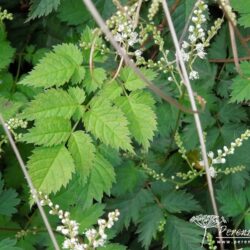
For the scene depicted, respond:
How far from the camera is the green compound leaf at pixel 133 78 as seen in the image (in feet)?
5.29

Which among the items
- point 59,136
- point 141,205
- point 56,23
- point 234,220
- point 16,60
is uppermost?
point 56,23

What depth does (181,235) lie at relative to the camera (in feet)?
6.24

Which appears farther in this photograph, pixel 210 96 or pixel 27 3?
pixel 27 3

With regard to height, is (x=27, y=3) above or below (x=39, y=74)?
above

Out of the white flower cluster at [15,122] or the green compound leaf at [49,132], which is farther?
the white flower cluster at [15,122]

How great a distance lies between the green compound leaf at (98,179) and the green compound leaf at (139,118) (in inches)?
6.5

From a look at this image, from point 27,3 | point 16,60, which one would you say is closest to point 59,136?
point 16,60

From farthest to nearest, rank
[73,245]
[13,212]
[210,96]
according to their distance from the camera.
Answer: [210,96] → [13,212] → [73,245]

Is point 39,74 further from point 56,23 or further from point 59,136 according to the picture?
point 56,23

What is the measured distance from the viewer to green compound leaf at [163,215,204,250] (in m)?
1.89

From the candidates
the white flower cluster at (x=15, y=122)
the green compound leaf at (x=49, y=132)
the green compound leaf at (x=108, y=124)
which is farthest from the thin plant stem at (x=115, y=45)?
the white flower cluster at (x=15, y=122)

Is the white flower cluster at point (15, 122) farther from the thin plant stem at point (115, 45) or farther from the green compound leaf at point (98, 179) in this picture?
the thin plant stem at point (115, 45)

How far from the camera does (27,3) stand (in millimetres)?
2156

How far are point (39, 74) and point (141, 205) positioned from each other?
29.2 inches
